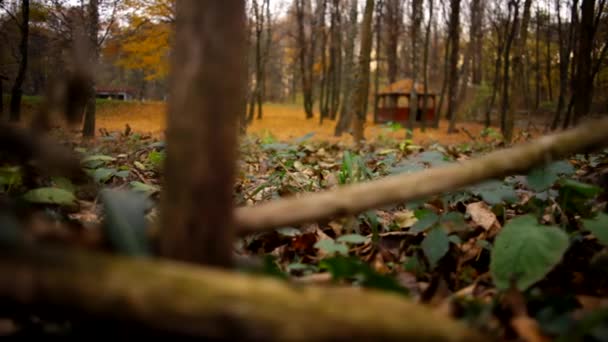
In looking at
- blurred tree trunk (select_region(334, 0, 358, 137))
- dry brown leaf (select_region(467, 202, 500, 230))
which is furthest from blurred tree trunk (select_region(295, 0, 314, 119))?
dry brown leaf (select_region(467, 202, 500, 230))

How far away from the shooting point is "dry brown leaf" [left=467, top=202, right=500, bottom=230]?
1763 mm

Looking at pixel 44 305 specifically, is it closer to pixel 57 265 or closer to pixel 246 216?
pixel 57 265

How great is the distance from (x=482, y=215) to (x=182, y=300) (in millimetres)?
1550

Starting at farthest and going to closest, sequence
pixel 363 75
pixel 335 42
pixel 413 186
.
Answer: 1. pixel 335 42
2. pixel 363 75
3. pixel 413 186

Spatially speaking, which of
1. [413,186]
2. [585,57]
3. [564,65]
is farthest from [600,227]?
[564,65]

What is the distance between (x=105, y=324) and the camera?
660 millimetres

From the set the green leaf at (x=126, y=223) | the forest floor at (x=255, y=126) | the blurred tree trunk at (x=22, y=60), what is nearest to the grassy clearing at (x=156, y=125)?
the forest floor at (x=255, y=126)

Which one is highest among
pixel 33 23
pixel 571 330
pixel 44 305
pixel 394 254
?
pixel 33 23

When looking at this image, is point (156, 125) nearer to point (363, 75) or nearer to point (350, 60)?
point (350, 60)

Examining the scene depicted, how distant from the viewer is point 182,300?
2.09 feet

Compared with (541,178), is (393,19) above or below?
above

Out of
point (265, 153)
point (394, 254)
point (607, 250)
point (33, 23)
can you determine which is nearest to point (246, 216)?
point (394, 254)

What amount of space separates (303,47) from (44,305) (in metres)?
24.4

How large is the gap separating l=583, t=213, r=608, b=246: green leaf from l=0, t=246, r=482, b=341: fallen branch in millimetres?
887
